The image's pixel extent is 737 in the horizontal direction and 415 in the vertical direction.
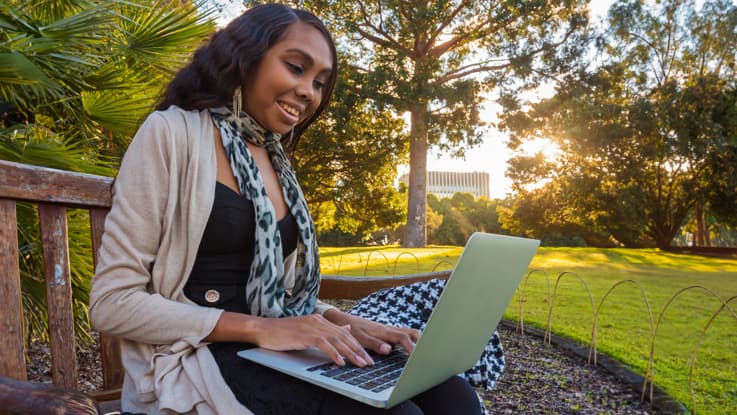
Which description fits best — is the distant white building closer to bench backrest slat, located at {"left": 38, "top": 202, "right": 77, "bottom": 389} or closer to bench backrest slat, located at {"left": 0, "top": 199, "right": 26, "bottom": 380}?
bench backrest slat, located at {"left": 38, "top": 202, "right": 77, "bottom": 389}

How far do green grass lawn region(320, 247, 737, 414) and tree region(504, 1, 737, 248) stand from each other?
3.97 m

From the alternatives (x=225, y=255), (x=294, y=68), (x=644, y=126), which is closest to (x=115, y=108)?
(x=294, y=68)

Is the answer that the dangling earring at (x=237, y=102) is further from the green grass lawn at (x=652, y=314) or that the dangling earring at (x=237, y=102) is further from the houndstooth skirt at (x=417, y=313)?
the green grass lawn at (x=652, y=314)

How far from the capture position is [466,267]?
0.96 metres

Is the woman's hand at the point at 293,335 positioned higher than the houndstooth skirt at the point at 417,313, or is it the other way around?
the woman's hand at the point at 293,335

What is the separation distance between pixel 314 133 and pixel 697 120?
35.2 ft

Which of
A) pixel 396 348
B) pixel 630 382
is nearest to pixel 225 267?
pixel 396 348

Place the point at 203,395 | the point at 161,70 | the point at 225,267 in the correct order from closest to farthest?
1. the point at 203,395
2. the point at 225,267
3. the point at 161,70

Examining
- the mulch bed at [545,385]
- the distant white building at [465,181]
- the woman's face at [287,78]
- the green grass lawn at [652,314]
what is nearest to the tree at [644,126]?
the green grass lawn at [652,314]

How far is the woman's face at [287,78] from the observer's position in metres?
1.44

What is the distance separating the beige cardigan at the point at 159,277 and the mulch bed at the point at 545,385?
1.82 metres

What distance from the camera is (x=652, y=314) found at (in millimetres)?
6230

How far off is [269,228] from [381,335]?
0.36 meters

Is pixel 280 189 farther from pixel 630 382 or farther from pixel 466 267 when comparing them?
pixel 630 382
